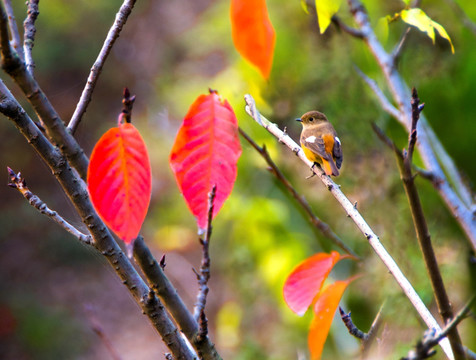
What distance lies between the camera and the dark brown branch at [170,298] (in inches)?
21.9

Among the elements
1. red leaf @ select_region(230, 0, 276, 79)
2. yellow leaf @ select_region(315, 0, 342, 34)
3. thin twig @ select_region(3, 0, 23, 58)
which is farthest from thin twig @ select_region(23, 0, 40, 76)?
yellow leaf @ select_region(315, 0, 342, 34)

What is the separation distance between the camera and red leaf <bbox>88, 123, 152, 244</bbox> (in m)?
0.51

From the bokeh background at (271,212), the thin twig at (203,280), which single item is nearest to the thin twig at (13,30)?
the bokeh background at (271,212)

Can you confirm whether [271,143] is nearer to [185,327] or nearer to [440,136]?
[440,136]

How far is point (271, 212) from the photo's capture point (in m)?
1.91

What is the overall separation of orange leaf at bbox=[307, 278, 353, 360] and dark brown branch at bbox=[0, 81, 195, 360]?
0.17 m

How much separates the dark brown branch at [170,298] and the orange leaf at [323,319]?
0.14m

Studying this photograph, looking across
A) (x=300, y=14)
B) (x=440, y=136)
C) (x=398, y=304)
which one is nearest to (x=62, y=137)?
(x=398, y=304)

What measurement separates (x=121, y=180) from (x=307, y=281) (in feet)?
1.04

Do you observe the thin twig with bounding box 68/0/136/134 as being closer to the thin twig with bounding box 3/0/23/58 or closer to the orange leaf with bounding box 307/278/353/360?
the thin twig with bounding box 3/0/23/58

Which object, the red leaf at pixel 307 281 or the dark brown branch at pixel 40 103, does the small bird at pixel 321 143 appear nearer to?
the red leaf at pixel 307 281

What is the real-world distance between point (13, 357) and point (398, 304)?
307cm

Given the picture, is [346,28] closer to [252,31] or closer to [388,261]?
[252,31]

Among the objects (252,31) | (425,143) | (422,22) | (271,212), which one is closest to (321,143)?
(425,143)
